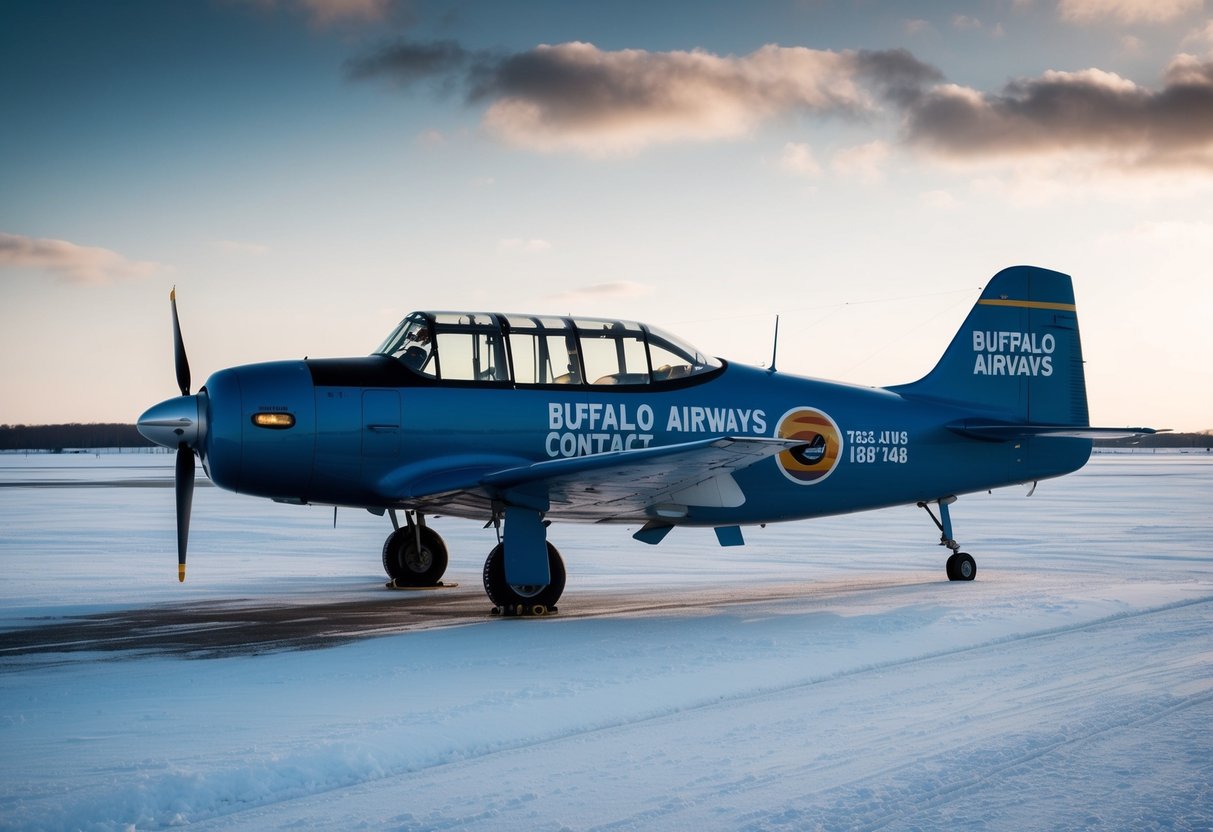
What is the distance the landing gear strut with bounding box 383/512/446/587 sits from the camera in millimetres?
11750

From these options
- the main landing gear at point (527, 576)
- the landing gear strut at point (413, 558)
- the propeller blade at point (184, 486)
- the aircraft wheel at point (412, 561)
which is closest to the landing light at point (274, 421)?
the propeller blade at point (184, 486)

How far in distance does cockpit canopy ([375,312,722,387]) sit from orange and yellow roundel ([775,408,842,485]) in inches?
44.6

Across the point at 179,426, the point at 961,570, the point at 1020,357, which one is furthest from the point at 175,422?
the point at 1020,357

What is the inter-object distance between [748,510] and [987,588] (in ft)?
Result: 8.36

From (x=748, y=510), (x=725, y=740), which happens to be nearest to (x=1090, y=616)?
(x=748, y=510)

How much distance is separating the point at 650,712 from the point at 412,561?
6.51 metres

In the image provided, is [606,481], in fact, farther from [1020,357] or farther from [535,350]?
[1020,357]

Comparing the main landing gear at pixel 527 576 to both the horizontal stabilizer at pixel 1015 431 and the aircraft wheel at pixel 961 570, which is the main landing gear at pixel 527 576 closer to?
the aircraft wheel at pixel 961 570

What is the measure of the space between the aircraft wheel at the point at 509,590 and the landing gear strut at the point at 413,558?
2470mm

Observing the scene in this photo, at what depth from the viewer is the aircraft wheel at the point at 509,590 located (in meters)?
9.30

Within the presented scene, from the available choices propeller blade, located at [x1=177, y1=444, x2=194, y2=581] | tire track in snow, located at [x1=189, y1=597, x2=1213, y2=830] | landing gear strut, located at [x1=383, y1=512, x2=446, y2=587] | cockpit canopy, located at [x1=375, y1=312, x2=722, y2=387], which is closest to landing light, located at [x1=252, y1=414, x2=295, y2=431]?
propeller blade, located at [x1=177, y1=444, x2=194, y2=581]

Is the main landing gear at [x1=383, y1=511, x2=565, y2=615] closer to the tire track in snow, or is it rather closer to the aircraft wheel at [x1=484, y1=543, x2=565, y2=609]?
the aircraft wheel at [x1=484, y1=543, x2=565, y2=609]

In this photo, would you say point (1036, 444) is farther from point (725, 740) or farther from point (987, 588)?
point (725, 740)

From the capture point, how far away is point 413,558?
1179 cm
